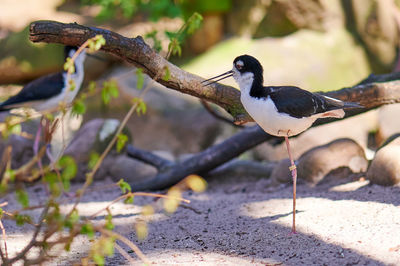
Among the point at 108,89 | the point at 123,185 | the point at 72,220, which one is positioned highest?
the point at 108,89

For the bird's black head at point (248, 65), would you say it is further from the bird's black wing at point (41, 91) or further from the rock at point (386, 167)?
the bird's black wing at point (41, 91)

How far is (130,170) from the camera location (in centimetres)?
652

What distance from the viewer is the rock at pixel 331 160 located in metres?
5.16

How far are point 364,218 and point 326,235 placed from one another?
399 mm

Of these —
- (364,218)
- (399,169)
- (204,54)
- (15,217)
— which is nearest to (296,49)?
(204,54)

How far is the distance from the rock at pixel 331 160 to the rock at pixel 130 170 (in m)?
1.99

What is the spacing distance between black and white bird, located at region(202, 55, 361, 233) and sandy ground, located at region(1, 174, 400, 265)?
0.30m

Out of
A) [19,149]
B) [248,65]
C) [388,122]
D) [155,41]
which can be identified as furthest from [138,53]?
[388,122]

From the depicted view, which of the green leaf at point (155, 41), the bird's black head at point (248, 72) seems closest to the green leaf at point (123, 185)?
the bird's black head at point (248, 72)

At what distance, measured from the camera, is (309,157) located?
5281 millimetres

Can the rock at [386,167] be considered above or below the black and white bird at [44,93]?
below

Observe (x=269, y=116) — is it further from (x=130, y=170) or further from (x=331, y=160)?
(x=130, y=170)

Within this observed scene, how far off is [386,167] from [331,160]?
0.71m

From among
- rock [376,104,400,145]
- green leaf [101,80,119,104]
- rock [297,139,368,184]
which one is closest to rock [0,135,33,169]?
rock [297,139,368,184]
